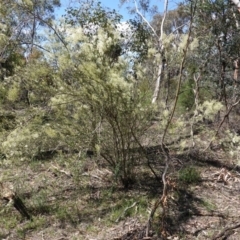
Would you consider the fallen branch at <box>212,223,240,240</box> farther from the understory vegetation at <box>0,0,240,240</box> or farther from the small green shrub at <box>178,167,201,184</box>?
the small green shrub at <box>178,167,201,184</box>

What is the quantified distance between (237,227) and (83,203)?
1.65 metres

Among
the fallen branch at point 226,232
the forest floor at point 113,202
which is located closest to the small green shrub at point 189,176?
the forest floor at point 113,202

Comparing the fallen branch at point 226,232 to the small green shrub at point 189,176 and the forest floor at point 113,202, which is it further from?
the small green shrub at point 189,176

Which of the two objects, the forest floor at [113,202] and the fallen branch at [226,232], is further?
the forest floor at [113,202]

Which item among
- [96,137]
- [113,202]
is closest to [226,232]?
[113,202]

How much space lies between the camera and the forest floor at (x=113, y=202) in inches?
140

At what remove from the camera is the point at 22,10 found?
3.63 metres

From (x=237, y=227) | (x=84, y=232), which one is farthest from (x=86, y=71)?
(x=237, y=227)

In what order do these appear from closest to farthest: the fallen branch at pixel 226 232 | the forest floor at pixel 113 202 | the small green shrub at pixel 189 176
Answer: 1. the fallen branch at pixel 226 232
2. the forest floor at pixel 113 202
3. the small green shrub at pixel 189 176

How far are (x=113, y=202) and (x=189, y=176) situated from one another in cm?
108

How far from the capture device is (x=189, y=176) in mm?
4656

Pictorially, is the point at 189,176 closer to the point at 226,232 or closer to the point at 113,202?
the point at 113,202

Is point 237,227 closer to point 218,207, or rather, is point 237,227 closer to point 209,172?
point 218,207

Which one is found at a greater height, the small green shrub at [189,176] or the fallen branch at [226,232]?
the small green shrub at [189,176]
